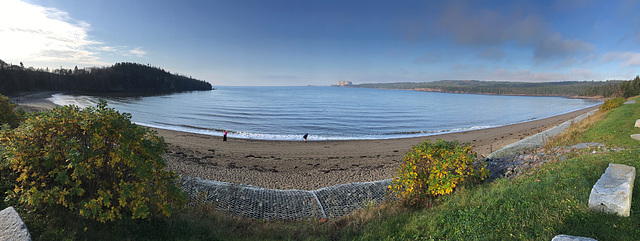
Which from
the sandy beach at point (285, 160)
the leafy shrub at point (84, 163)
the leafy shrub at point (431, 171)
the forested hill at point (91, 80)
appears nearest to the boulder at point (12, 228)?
the leafy shrub at point (84, 163)

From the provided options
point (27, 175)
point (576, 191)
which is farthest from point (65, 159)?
point (576, 191)

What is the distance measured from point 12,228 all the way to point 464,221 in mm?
7219

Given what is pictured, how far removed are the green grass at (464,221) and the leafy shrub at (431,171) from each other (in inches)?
16.8

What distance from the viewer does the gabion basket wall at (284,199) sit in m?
7.93

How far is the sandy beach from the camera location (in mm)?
12680

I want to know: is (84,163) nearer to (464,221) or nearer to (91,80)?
(464,221)

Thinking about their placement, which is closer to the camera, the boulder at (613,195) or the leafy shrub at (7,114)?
the boulder at (613,195)

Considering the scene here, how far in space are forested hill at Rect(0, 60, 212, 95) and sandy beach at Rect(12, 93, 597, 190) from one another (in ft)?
309

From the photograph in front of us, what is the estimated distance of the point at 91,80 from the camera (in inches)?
4680

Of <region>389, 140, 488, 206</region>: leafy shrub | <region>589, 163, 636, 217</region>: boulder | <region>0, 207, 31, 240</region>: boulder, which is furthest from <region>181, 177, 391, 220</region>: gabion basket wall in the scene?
<region>589, 163, 636, 217</region>: boulder

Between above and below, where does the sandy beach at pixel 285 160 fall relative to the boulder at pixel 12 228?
below

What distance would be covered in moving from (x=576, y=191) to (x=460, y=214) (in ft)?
8.38

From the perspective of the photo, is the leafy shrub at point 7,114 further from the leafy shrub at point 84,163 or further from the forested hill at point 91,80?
→ the forested hill at point 91,80

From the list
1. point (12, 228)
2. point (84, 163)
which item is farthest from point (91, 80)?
point (12, 228)
